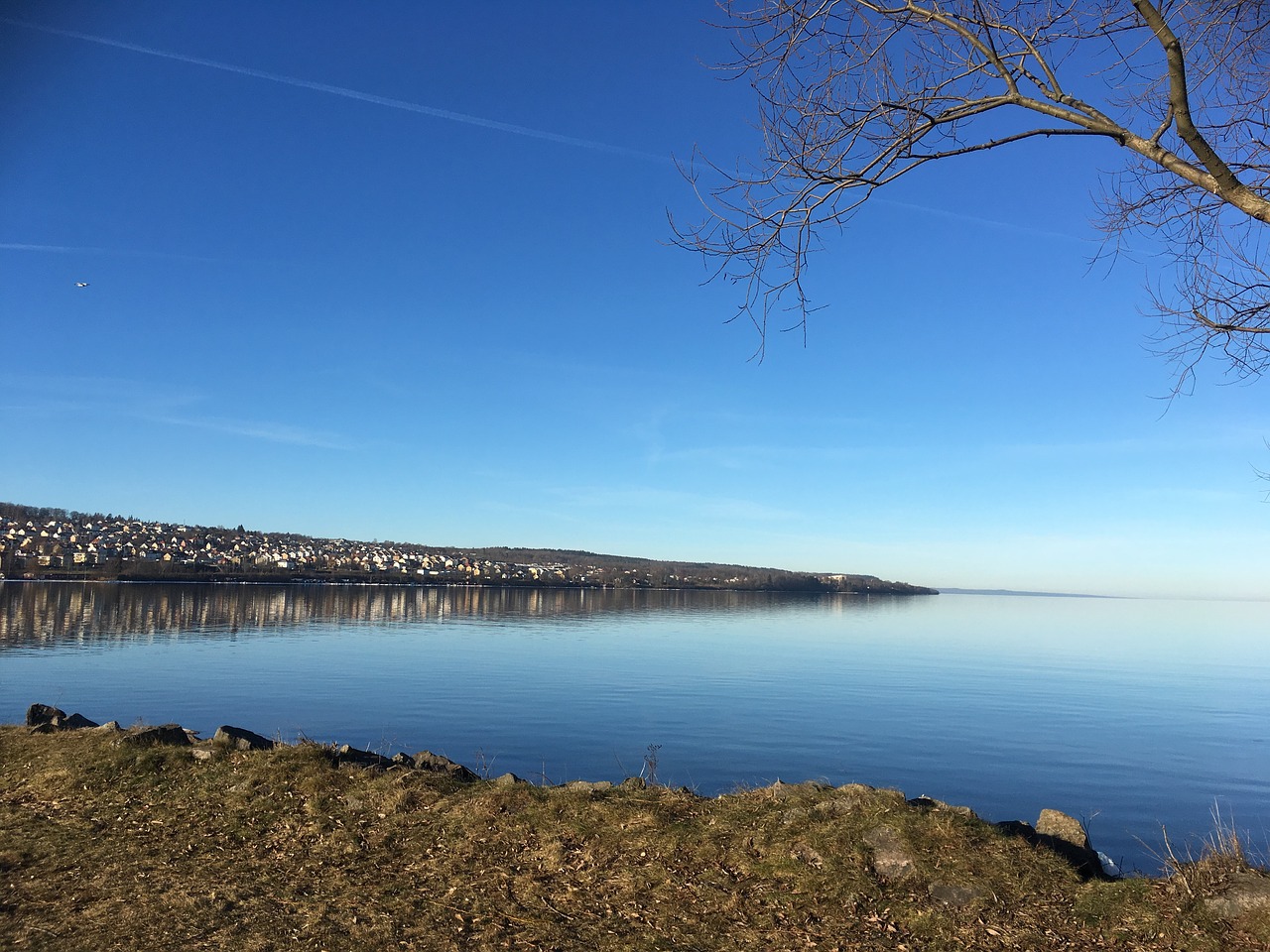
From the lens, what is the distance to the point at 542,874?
293 inches

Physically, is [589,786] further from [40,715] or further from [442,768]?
[40,715]

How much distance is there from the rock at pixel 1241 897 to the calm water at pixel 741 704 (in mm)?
8403

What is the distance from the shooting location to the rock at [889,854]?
7.09m

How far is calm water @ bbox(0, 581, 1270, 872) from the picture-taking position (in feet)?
66.4

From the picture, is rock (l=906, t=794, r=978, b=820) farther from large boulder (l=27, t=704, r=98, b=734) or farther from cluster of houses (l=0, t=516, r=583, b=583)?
cluster of houses (l=0, t=516, r=583, b=583)

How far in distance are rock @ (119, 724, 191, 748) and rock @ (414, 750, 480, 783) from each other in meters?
3.08

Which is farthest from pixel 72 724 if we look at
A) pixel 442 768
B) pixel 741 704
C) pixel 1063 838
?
pixel 741 704

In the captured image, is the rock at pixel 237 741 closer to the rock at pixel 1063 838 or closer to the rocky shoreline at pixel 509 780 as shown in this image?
the rocky shoreline at pixel 509 780

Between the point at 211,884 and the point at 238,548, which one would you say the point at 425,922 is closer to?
the point at 211,884

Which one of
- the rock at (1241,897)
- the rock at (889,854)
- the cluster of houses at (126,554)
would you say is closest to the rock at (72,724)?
the rock at (889,854)

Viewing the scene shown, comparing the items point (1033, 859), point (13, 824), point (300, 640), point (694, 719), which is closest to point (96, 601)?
point (300, 640)

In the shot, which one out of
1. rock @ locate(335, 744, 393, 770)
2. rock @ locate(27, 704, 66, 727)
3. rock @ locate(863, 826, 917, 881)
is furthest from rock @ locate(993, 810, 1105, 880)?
rock @ locate(27, 704, 66, 727)

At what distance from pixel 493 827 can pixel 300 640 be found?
50610mm

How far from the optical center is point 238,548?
194 metres
